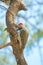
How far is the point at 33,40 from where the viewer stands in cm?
86

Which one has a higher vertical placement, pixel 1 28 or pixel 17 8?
pixel 17 8

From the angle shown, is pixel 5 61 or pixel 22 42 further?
pixel 5 61

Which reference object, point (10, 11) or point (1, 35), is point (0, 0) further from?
point (1, 35)

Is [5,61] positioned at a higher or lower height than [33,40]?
lower

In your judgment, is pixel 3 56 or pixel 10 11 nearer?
pixel 10 11

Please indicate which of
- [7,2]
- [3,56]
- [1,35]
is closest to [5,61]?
[3,56]

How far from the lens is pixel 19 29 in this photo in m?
A: 0.63

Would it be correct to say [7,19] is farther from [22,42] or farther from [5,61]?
[5,61]

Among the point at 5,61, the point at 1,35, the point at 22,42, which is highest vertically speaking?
the point at 22,42

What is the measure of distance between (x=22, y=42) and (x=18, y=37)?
0.08ft

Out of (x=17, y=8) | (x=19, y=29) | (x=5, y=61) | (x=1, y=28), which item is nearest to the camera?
(x=19, y=29)

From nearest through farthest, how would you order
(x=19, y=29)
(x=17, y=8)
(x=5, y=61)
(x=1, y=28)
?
(x=19, y=29) < (x=17, y=8) < (x=1, y=28) < (x=5, y=61)

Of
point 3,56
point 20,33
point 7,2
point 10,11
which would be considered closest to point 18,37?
point 20,33

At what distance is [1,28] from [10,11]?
0.54 feet
